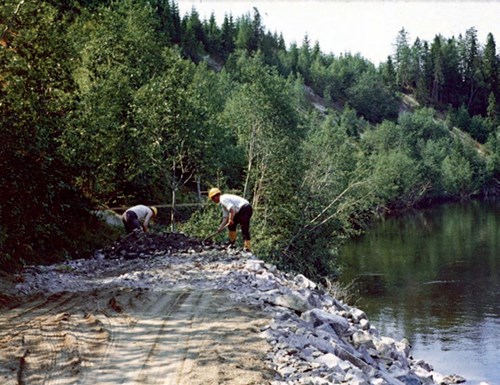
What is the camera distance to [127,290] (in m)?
11.9

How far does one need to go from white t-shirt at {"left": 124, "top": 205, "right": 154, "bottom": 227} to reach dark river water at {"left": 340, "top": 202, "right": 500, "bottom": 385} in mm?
12552

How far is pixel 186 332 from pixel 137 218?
1182 centimetres

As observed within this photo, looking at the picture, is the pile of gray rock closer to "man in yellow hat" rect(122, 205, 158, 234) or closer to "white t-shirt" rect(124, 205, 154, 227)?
"man in yellow hat" rect(122, 205, 158, 234)

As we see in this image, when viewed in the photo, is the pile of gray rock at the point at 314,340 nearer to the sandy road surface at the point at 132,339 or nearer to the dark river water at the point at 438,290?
the sandy road surface at the point at 132,339

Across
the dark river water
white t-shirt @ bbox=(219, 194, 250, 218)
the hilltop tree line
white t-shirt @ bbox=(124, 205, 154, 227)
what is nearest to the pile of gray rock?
white t-shirt @ bbox=(219, 194, 250, 218)

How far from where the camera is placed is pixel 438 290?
3788cm

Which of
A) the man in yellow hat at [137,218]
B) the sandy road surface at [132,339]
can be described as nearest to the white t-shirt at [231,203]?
the man in yellow hat at [137,218]

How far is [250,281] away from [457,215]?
255 feet

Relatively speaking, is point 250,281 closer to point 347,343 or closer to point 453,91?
point 347,343

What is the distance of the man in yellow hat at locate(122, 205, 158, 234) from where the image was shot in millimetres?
19969

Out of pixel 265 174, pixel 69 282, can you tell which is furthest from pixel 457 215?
pixel 69 282

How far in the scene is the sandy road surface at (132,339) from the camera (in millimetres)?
7188

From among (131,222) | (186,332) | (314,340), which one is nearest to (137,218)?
(131,222)

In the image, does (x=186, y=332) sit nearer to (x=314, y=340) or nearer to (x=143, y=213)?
(x=314, y=340)
